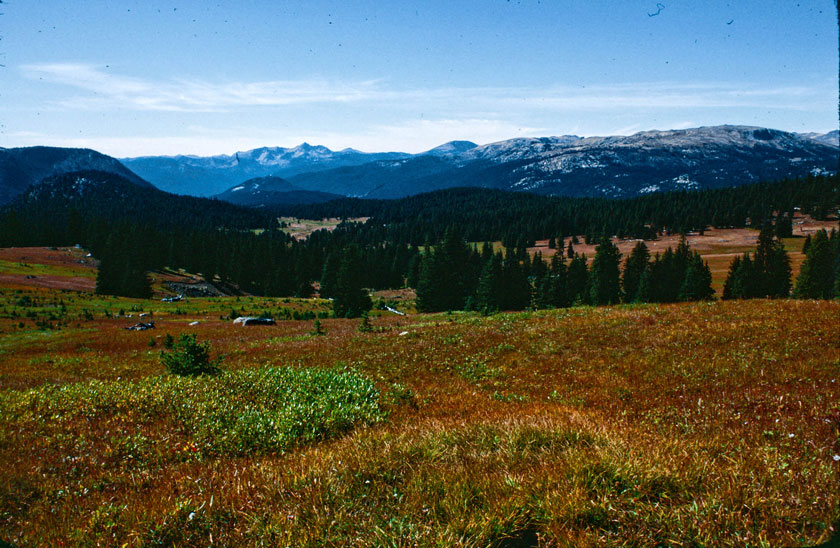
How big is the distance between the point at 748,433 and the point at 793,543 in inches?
145

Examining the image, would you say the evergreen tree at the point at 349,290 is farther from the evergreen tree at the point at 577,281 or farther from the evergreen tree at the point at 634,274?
the evergreen tree at the point at 634,274

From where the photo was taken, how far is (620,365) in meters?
13.2

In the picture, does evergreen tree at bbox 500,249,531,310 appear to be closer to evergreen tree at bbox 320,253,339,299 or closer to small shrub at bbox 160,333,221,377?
evergreen tree at bbox 320,253,339,299

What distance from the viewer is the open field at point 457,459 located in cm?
375

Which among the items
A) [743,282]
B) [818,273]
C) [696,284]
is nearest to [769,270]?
[743,282]

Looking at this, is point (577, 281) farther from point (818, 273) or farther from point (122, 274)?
point (122, 274)

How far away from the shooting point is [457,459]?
17.1ft

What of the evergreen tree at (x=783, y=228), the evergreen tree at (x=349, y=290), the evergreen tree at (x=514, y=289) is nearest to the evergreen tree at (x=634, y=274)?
the evergreen tree at (x=514, y=289)

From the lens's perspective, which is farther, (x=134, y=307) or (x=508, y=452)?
(x=134, y=307)

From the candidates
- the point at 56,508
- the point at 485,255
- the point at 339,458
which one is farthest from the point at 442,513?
the point at 485,255

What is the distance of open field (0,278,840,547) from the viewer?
147 inches

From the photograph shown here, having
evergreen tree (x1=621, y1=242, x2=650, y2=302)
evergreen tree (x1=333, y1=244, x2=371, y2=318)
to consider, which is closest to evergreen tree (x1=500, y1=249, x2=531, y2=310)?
evergreen tree (x1=621, y1=242, x2=650, y2=302)

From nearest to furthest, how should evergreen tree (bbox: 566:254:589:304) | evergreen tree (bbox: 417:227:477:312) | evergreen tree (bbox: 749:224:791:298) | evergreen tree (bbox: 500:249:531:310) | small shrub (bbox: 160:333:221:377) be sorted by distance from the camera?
small shrub (bbox: 160:333:221:377) → evergreen tree (bbox: 749:224:791:298) → evergreen tree (bbox: 500:249:531:310) → evergreen tree (bbox: 417:227:477:312) → evergreen tree (bbox: 566:254:589:304)

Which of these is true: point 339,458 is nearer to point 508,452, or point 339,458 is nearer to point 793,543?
point 508,452
